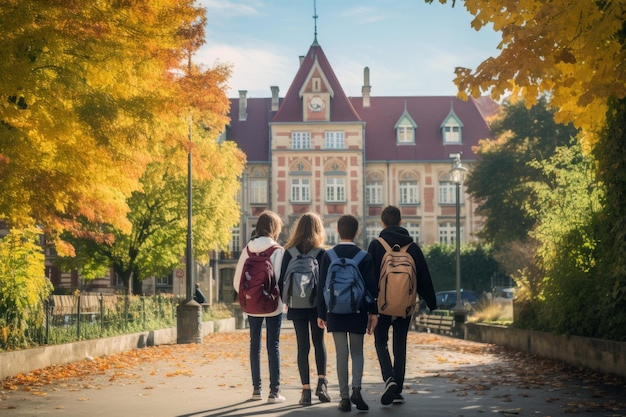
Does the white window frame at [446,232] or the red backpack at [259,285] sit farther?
the white window frame at [446,232]

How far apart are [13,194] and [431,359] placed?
817 centimetres

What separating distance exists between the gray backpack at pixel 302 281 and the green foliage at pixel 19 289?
6530mm

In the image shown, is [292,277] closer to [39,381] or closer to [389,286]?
[389,286]

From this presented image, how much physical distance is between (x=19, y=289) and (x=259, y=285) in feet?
22.3

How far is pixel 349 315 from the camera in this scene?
9.87 m

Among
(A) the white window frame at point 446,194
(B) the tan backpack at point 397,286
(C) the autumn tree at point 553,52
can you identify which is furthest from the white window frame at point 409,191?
(B) the tan backpack at point 397,286

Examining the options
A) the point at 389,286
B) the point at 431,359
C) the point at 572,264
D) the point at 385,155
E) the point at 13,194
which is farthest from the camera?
the point at 385,155

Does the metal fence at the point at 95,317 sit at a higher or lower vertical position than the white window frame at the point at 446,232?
lower

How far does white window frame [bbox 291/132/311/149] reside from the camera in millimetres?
77750

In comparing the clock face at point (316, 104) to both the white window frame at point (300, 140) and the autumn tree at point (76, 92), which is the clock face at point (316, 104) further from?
the autumn tree at point (76, 92)

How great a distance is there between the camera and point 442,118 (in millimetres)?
82812

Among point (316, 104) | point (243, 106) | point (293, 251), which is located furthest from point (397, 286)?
point (243, 106)

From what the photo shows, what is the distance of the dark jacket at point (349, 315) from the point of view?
32.3ft

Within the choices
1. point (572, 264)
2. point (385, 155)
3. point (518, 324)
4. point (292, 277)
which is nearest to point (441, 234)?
point (385, 155)
